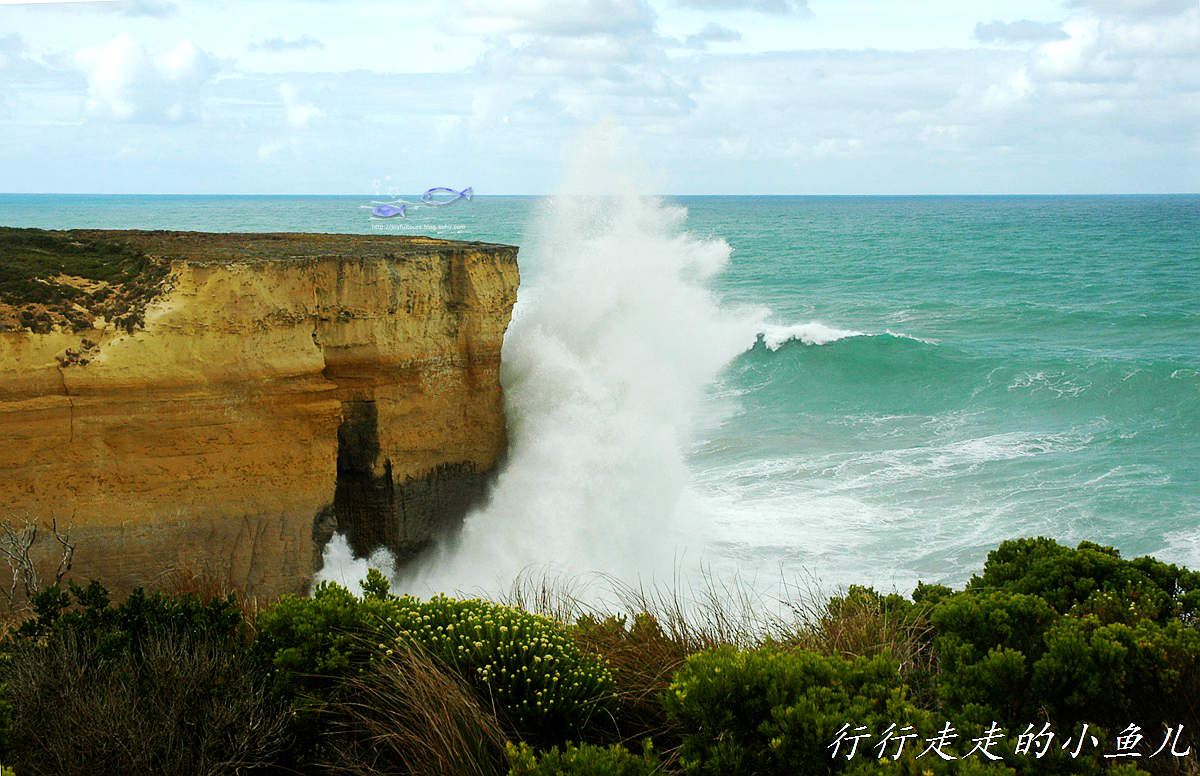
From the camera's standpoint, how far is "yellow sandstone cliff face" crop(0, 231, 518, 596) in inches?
369

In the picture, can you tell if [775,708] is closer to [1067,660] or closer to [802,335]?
[1067,660]

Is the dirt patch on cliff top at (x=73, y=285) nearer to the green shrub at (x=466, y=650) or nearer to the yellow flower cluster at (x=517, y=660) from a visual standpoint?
the green shrub at (x=466, y=650)

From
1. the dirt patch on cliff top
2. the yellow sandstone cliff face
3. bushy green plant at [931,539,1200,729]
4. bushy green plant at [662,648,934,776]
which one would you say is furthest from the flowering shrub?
the dirt patch on cliff top

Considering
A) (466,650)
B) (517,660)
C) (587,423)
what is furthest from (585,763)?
(587,423)

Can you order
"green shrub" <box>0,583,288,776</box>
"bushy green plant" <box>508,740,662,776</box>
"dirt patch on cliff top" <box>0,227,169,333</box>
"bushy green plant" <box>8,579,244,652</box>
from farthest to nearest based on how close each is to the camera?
"dirt patch on cliff top" <box>0,227,169,333</box> → "bushy green plant" <box>8,579,244,652</box> → "green shrub" <box>0,583,288,776</box> → "bushy green plant" <box>508,740,662,776</box>

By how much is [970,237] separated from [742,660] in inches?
2728

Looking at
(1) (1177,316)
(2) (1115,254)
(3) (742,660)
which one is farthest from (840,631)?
(2) (1115,254)

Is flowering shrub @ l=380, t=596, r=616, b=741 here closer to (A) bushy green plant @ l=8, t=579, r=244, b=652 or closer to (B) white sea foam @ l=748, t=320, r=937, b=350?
(A) bushy green plant @ l=8, t=579, r=244, b=652

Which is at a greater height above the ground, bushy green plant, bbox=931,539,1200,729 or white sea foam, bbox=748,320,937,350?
bushy green plant, bbox=931,539,1200,729

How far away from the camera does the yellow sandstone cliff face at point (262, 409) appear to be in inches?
369

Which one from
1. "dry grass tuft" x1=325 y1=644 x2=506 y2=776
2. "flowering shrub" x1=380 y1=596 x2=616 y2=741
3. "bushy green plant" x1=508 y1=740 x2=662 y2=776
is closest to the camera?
"bushy green plant" x1=508 y1=740 x2=662 y2=776

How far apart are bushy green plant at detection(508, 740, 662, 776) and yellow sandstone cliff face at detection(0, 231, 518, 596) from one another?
22.3ft

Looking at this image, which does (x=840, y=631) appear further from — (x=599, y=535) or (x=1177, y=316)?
(x=1177, y=316)

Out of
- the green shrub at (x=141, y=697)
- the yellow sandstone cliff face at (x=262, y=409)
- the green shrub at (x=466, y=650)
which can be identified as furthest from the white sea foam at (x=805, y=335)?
the green shrub at (x=141, y=697)
